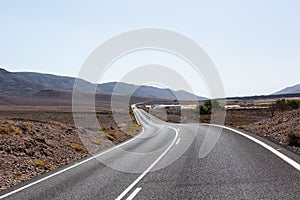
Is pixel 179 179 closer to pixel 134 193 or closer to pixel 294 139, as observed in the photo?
pixel 134 193

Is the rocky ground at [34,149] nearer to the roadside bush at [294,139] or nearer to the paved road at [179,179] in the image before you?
the paved road at [179,179]

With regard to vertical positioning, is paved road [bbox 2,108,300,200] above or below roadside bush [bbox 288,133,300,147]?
below

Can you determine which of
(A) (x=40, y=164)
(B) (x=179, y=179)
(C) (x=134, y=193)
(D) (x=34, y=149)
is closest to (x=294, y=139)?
(B) (x=179, y=179)

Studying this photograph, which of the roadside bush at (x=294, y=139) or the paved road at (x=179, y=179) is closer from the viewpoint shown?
the paved road at (x=179, y=179)

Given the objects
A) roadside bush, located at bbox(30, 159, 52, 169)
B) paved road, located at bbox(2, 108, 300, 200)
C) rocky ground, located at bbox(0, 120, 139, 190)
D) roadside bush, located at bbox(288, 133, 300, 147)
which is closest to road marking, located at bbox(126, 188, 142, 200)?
paved road, located at bbox(2, 108, 300, 200)

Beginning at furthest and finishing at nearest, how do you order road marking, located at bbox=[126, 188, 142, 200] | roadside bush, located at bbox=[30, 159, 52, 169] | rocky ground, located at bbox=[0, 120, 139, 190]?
roadside bush, located at bbox=[30, 159, 52, 169], rocky ground, located at bbox=[0, 120, 139, 190], road marking, located at bbox=[126, 188, 142, 200]

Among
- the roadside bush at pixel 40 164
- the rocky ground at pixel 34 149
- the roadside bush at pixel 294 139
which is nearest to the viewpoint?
the rocky ground at pixel 34 149

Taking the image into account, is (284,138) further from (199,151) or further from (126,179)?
(126,179)

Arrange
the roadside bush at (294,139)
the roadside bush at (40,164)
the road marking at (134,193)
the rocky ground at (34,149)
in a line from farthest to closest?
the roadside bush at (294,139), the roadside bush at (40,164), the rocky ground at (34,149), the road marking at (134,193)

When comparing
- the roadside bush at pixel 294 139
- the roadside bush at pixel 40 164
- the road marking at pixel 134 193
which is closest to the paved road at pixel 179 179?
the road marking at pixel 134 193

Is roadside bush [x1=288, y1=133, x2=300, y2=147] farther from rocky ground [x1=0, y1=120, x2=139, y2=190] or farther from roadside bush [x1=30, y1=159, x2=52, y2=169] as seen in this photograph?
roadside bush [x1=30, y1=159, x2=52, y2=169]

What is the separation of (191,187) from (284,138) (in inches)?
382

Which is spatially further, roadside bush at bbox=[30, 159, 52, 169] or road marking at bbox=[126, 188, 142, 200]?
roadside bush at bbox=[30, 159, 52, 169]

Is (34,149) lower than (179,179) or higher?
higher
